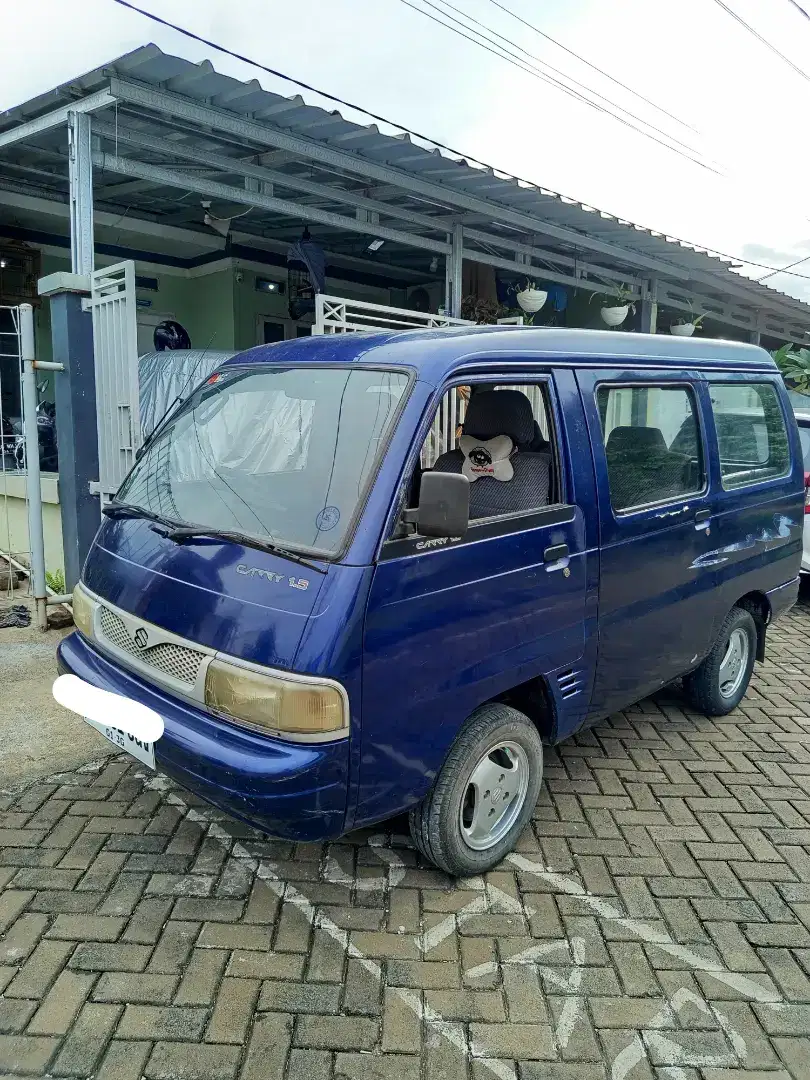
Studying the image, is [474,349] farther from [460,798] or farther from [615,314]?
[615,314]

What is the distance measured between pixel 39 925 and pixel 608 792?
2492 mm

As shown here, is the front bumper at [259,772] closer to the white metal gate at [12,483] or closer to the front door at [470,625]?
the front door at [470,625]

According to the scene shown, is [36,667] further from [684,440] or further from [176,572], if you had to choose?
[684,440]

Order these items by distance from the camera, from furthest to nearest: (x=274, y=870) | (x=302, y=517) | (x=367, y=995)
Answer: (x=274, y=870) → (x=302, y=517) → (x=367, y=995)

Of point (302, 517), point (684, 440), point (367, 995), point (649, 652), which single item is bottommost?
point (367, 995)

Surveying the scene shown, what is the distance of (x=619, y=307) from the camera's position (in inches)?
477

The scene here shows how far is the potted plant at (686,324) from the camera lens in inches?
542

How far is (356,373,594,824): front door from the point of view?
2395mm

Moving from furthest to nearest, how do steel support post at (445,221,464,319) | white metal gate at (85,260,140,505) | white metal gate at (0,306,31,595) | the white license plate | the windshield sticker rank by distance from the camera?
1. steel support post at (445,221,464,319)
2. white metal gate at (0,306,31,595)
3. white metal gate at (85,260,140,505)
4. the white license plate
5. the windshield sticker

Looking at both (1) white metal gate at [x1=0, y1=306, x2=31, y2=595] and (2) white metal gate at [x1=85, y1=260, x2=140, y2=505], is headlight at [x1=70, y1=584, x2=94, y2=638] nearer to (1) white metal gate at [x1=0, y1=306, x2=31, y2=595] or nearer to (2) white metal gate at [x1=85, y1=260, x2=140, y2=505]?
(2) white metal gate at [x1=85, y1=260, x2=140, y2=505]

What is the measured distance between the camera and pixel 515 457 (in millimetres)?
3373

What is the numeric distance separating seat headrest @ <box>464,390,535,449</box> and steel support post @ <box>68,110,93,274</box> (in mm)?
3698

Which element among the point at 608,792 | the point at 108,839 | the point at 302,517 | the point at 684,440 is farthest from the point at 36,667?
the point at 684,440

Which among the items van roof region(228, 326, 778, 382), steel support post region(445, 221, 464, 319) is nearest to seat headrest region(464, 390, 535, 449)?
van roof region(228, 326, 778, 382)
